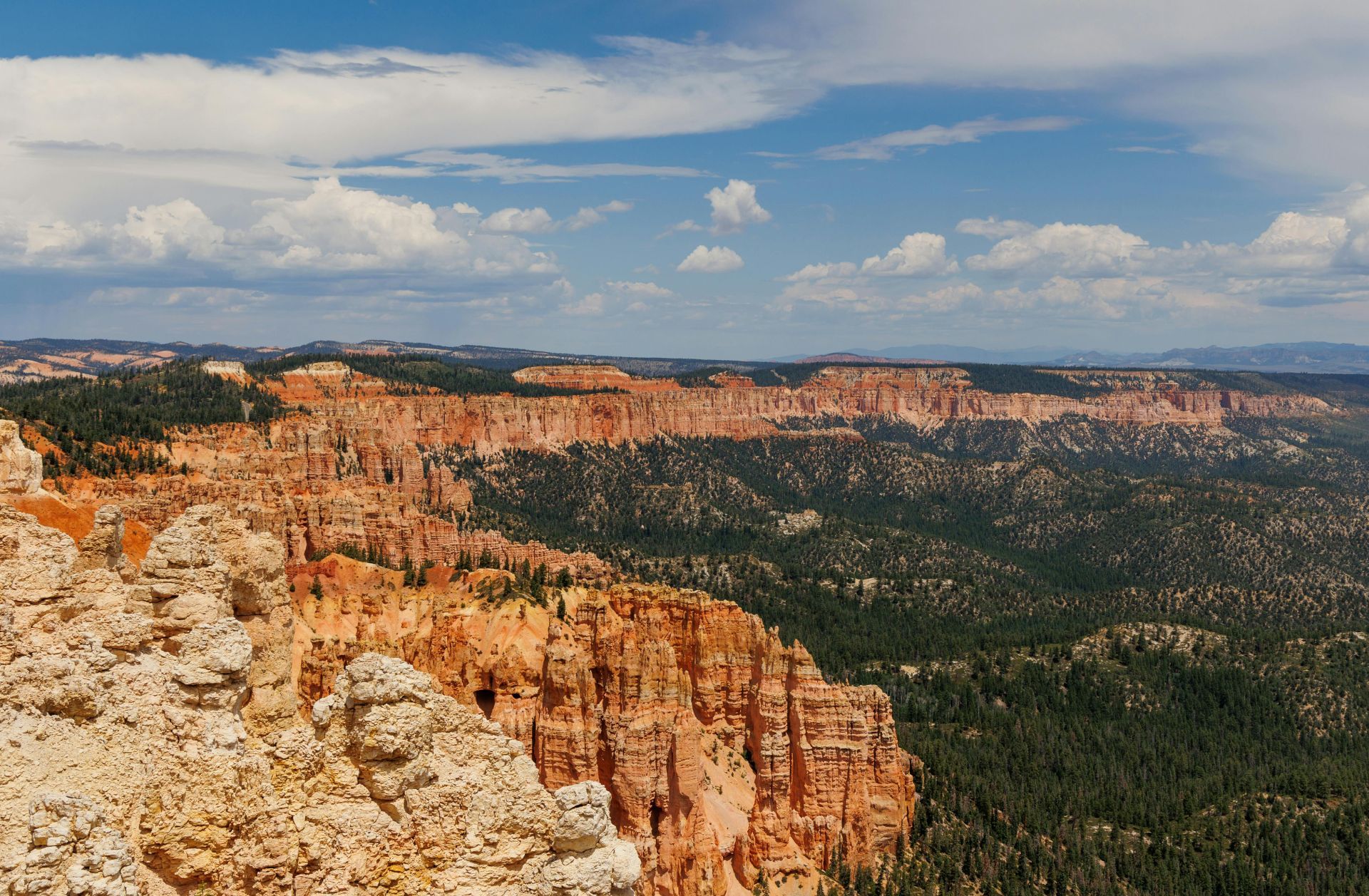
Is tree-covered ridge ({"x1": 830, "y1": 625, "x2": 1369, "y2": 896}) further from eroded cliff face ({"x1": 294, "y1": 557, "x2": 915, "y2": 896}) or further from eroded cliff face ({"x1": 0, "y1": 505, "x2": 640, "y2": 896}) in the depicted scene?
eroded cliff face ({"x1": 0, "y1": 505, "x2": 640, "y2": 896})

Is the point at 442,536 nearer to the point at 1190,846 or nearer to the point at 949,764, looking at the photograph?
the point at 949,764

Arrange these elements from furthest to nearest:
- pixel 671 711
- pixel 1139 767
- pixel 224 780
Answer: pixel 1139 767, pixel 671 711, pixel 224 780

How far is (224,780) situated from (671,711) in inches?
1353

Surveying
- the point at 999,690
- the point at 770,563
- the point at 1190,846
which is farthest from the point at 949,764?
the point at 770,563

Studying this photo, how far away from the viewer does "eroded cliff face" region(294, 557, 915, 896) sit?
4594cm

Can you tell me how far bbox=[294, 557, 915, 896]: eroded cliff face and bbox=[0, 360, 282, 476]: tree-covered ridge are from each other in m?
44.4

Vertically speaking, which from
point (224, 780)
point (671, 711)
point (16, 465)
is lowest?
point (671, 711)

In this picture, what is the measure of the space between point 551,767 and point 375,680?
32.0 meters

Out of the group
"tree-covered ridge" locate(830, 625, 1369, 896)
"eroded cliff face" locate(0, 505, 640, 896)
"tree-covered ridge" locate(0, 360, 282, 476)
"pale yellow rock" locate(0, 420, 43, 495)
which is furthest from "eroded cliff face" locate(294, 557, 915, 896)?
"tree-covered ridge" locate(0, 360, 282, 476)

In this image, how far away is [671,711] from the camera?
47.3m

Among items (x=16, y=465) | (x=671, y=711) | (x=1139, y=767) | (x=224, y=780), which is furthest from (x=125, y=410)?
(x=224, y=780)

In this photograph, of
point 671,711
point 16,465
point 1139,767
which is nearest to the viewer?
point 671,711

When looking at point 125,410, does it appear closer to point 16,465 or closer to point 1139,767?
point 16,465

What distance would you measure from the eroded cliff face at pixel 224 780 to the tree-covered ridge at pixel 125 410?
3072 inches
